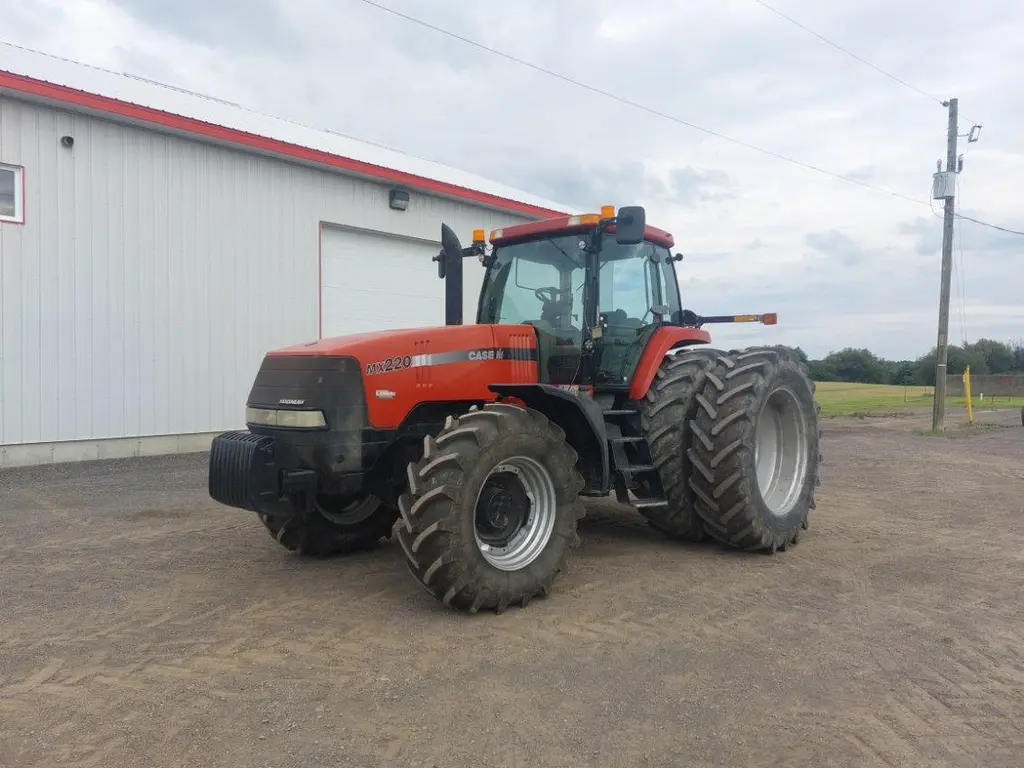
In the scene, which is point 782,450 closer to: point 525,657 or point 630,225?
point 630,225

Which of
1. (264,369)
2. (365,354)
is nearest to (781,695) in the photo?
(365,354)

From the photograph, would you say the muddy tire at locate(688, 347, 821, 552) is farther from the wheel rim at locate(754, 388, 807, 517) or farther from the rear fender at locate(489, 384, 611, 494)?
the rear fender at locate(489, 384, 611, 494)

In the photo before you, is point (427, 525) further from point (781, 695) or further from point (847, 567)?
point (847, 567)

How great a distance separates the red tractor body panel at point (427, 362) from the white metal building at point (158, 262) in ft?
21.9

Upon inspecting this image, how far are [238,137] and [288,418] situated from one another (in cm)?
833

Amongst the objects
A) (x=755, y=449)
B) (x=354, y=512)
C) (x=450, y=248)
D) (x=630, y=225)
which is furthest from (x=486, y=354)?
(x=755, y=449)

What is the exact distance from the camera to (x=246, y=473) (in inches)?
178

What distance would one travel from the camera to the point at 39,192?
996 centimetres

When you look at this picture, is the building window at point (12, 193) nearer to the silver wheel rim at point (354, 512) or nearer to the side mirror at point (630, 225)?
the silver wheel rim at point (354, 512)

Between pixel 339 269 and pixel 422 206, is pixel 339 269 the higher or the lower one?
the lower one

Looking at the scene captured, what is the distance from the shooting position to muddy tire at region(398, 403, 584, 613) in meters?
4.18

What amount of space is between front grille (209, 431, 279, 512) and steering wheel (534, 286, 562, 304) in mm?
2284

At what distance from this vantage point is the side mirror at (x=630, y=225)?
5102mm

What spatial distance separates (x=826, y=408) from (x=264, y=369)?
23.4 meters
